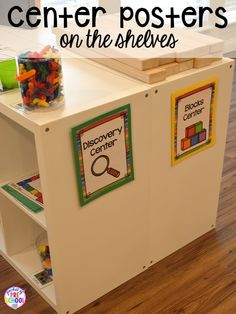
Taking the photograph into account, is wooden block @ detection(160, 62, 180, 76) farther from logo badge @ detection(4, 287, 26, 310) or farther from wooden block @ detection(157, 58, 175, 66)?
logo badge @ detection(4, 287, 26, 310)

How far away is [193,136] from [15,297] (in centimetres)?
83

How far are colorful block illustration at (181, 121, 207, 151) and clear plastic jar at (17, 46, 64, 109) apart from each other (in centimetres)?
49

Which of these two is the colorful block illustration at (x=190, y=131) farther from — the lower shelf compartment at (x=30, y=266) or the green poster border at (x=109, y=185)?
the lower shelf compartment at (x=30, y=266)

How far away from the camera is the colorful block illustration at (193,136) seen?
161 centimetres

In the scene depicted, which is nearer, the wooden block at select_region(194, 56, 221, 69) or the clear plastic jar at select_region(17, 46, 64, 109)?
the clear plastic jar at select_region(17, 46, 64, 109)

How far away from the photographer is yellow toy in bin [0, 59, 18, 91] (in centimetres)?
142

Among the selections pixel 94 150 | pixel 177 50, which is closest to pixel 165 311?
pixel 94 150

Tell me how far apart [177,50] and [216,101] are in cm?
25

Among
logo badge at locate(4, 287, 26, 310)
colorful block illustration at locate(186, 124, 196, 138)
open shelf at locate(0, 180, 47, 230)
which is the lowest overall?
logo badge at locate(4, 287, 26, 310)

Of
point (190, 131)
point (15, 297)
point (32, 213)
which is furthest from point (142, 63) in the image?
point (15, 297)

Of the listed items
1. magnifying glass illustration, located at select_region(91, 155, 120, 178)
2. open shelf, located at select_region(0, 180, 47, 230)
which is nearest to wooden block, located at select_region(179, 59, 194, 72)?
magnifying glass illustration, located at select_region(91, 155, 120, 178)

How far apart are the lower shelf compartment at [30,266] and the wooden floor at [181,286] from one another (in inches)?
1.0

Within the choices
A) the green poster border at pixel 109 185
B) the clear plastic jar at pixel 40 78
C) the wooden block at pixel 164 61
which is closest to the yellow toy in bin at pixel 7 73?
the clear plastic jar at pixel 40 78

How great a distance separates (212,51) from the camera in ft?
5.16
